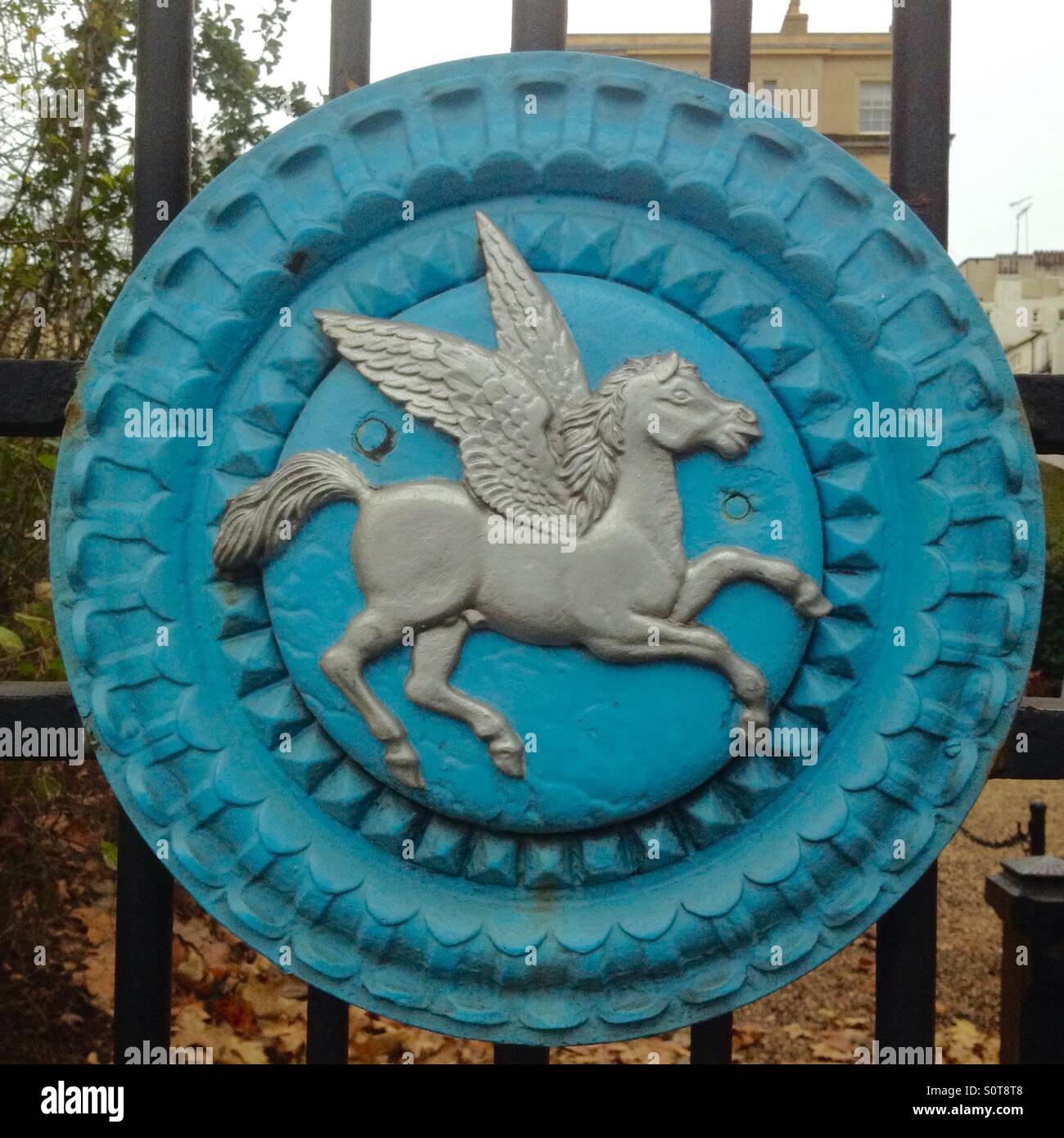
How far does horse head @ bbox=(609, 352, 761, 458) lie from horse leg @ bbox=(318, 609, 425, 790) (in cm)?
36

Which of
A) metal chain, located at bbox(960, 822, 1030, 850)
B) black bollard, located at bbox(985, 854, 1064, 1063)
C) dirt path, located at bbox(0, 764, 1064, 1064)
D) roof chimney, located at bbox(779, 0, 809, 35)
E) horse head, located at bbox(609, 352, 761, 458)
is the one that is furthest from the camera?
roof chimney, located at bbox(779, 0, 809, 35)

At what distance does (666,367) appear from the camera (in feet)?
4.00

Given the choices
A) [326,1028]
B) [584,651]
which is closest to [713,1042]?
[326,1028]

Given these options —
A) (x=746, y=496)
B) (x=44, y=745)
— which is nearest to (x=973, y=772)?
(x=746, y=496)

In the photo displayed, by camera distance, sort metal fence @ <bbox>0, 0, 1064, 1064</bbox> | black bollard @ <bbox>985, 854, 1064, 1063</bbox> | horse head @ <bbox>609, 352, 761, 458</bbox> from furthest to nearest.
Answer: black bollard @ <bbox>985, 854, 1064, 1063</bbox>
metal fence @ <bbox>0, 0, 1064, 1064</bbox>
horse head @ <bbox>609, 352, 761, 458</bbox>

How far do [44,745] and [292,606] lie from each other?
0.46 meters

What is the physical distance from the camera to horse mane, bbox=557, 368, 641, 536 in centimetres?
122

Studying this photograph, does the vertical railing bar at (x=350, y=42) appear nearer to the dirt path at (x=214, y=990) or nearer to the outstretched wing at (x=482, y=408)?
the outstretched wing at (x=482, y=408)

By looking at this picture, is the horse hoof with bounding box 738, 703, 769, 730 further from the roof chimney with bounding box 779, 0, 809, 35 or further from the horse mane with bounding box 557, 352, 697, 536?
the roof chimney with bounding box 779, 0, 809, 35

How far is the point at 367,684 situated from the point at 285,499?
0.23 meters

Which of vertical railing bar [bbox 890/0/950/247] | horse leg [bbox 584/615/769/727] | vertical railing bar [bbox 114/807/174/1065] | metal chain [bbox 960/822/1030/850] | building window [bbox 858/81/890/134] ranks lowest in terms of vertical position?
metal chain [bbox 960/822/1030/850]

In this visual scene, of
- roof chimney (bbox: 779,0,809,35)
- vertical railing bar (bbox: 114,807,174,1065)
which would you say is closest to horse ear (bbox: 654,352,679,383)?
vertical railing bar (bbox: 114,807,174,1065)

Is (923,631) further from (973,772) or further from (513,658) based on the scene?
(513,658)

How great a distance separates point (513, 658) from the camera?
1.24m
